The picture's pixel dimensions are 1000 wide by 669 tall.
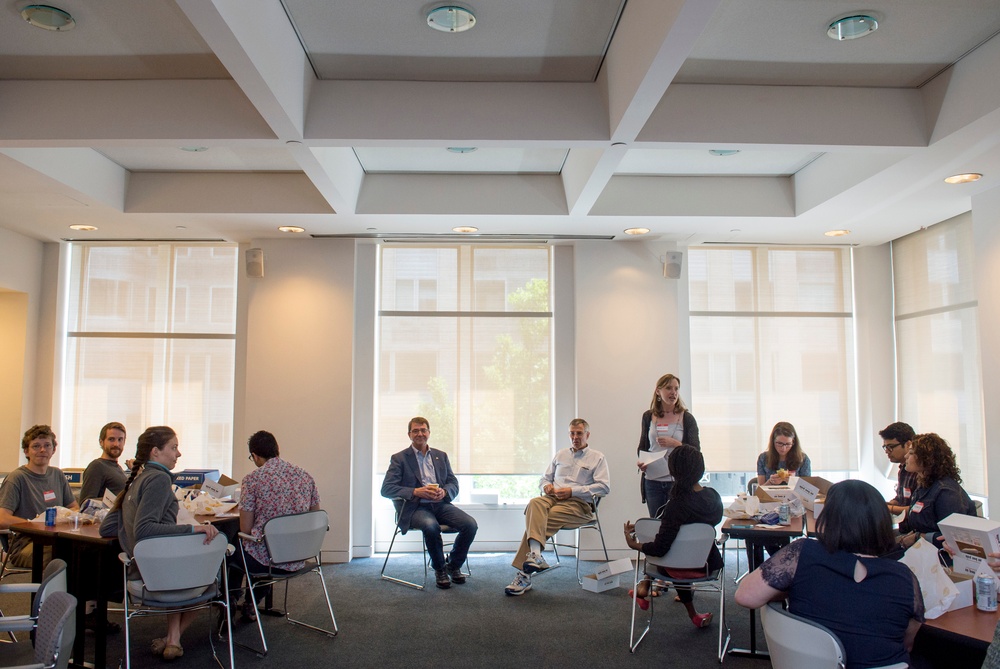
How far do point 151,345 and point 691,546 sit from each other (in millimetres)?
5681

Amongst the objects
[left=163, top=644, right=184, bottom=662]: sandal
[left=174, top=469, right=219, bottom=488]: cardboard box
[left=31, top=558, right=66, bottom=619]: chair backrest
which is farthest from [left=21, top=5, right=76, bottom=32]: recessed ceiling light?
[left=174, top=469, right=219, bottom=488]: cardboard box

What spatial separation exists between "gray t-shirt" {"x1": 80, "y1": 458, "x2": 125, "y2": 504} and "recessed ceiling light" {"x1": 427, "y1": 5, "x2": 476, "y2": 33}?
12.8 feet

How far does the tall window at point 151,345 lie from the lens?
24.1ft

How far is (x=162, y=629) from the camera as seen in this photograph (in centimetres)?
473

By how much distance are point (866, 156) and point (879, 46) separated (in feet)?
3.99

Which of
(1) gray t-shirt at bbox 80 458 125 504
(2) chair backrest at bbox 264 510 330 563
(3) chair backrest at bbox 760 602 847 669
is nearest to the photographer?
(3) chair backrest at bbox 760 602 847 669

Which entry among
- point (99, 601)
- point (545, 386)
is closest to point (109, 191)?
point (99, 601)

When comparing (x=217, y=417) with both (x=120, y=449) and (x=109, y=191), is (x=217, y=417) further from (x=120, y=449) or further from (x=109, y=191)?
(x=109, y=191)

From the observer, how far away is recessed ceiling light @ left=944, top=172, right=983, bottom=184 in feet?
16.8

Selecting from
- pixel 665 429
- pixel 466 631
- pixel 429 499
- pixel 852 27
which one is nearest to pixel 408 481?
pixel 429 499

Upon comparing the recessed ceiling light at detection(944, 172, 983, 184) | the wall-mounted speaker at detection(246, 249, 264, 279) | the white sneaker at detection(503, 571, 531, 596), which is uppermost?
the recessed ceiling light at detection(944, 172, 983, 184)

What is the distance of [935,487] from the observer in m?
4.01

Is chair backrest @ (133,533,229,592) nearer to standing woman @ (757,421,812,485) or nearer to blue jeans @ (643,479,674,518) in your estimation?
blue jeans @ (643,479,674,518)

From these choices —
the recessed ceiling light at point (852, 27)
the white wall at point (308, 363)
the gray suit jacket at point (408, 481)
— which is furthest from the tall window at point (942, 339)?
the white wall at point (308, 363)
